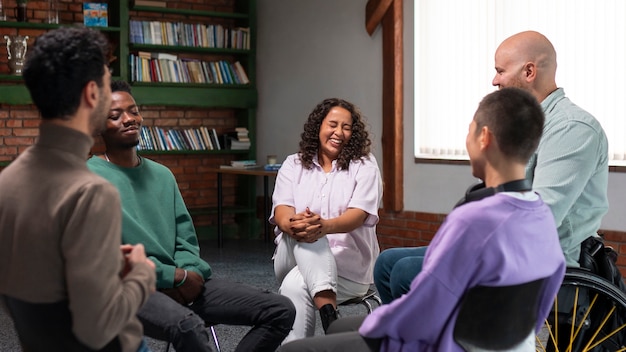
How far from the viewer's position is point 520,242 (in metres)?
1.96

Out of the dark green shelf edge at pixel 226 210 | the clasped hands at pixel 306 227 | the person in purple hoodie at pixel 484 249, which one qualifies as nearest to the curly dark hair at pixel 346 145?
the clasped hands at pixel 306 227

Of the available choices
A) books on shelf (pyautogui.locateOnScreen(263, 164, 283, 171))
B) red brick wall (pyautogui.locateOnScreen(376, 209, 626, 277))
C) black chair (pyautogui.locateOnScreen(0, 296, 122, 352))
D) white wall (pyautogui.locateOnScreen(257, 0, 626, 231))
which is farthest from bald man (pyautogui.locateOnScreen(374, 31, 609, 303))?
books on shelf (pyautogui.locateOnScreen(263, 164, 283, 171))

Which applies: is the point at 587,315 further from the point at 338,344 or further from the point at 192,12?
the point at 192,12

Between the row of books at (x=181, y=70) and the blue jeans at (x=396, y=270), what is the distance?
5164 millimetres

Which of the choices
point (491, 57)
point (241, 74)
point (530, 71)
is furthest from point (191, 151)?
point (530, 71)

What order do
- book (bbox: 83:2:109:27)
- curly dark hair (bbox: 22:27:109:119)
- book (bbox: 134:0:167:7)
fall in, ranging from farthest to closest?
1. book (bbox: 134:0:167:7)
2. book (bbox: 83:2:109:27)
3. curly dark hair (bbox: 22:27:109:119)

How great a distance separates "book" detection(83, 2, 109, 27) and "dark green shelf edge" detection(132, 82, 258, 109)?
0.64 meters

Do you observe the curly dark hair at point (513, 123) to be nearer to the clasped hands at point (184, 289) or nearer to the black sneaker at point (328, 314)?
the clasped hands at point (184, 289)

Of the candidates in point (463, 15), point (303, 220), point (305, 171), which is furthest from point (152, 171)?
point (463, 15)

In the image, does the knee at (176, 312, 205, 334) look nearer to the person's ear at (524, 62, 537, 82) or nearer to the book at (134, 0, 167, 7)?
the person's ear at (524, 62, 537, 82)

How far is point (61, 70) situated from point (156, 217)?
1.13 metres

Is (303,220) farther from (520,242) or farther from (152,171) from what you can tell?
(520,242)

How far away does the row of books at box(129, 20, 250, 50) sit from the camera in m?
7.72

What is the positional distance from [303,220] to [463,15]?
357 cm
